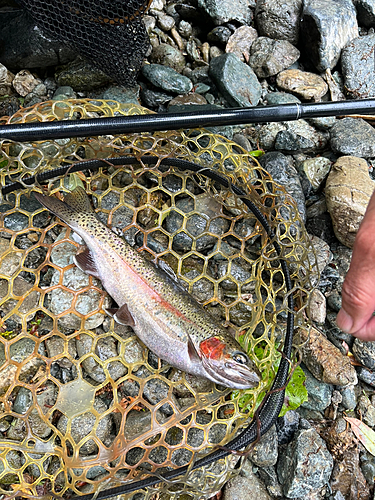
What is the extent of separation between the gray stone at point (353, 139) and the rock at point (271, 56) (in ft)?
3.53

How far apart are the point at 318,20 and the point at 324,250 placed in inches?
110

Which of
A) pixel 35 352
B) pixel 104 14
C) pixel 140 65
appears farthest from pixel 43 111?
pixel 35 352

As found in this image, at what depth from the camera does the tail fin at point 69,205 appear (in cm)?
279

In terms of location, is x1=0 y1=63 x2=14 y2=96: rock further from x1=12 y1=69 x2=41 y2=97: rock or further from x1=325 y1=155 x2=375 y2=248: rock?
x1=325 y1=155 x2=375 y2=248: rock

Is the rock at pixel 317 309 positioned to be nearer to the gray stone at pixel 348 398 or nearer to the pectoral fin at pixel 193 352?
the gray stone at pixel 348 398

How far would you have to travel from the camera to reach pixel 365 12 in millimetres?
4910

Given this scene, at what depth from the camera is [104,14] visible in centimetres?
320

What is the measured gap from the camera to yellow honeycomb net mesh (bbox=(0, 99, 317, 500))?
2615 millimetres

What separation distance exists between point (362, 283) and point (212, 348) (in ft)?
3.64

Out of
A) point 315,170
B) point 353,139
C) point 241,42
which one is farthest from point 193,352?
point 241,42

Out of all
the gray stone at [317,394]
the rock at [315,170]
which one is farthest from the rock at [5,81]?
the gray stone at [317,394]

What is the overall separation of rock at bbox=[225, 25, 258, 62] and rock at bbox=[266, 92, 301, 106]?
0.65m

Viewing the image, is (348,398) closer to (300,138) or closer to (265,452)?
(265,452)

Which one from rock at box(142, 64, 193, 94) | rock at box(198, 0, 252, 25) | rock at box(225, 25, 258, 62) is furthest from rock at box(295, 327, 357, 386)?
rock at box(198, 0, 252, 25)
